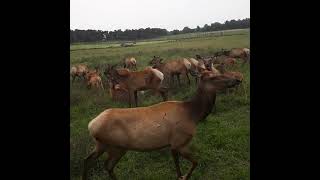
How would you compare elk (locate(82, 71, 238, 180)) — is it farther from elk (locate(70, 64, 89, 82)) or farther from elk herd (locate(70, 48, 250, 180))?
elk (locate(70, 64, 89, 82))

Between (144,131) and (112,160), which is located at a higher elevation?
(144,131)

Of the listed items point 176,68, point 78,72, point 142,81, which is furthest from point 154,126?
point 78,72

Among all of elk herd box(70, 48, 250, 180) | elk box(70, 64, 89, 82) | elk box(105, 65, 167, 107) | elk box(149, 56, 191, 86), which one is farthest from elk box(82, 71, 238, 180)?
elk box(70, 64, 89, 82)

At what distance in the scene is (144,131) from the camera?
6512 millimetres

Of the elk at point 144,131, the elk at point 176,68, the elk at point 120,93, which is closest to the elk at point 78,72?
the elk at point 176,68

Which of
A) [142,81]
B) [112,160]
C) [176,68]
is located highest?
[176,68]

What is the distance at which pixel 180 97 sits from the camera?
13.7 meters

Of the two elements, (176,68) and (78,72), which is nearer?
(176,68)

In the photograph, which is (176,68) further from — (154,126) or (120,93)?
(154,126)

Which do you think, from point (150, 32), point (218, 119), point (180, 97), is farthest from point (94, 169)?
point (150, 32)

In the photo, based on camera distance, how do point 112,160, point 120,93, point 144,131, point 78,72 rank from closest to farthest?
point 144,131 → point 112,160 → point 120,93 → point 78,72
